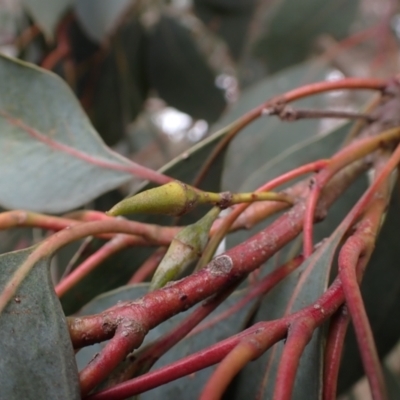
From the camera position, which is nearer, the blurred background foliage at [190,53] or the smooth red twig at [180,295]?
the smooth red twig at [180,295]

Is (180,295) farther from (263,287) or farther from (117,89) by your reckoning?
(117,89)

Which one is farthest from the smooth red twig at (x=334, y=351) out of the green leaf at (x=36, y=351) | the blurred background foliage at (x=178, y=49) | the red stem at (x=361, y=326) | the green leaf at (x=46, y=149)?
the blurred background foliage at (x=178, y=49)

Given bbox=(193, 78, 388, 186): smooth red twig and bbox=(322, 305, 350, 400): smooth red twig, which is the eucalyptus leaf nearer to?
bbox=(193, 78, 388, 186): smooth red twig

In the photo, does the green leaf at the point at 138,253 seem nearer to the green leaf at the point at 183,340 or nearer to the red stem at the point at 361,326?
the green leaf at the point at 183,340

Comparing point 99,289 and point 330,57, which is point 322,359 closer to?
point 99,289

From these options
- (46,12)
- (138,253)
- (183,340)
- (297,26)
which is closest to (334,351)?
(183,340)

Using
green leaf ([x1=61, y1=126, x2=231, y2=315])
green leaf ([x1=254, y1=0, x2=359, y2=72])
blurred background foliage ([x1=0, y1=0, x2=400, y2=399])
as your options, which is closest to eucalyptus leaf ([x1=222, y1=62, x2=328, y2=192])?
blurred background foliage ([x1=0, y1=0, x2=400, y2=399])
